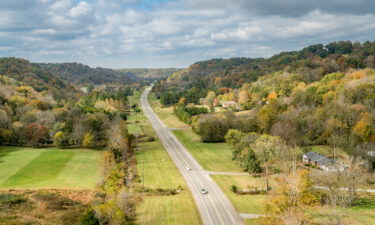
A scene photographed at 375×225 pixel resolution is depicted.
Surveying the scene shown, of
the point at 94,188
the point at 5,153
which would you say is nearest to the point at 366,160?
the point at 94,188

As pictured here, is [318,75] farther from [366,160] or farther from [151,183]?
[151,183]

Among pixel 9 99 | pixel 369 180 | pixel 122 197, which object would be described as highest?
pixel 9 99

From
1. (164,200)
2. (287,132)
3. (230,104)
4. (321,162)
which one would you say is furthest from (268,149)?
(230,104)

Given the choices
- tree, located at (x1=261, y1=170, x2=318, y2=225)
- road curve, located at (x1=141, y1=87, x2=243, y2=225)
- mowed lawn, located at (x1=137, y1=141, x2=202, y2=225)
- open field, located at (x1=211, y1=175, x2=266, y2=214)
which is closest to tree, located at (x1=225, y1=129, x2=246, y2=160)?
road curve, located at (x1=141, y1=87, x2=243, y2=225)

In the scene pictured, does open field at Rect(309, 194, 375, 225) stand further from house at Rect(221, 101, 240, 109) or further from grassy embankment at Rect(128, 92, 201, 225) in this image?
house at Rect(221, 101, 240, 109)

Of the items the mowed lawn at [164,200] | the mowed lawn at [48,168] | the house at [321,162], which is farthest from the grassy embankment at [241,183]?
the mowed lawn at [48,168]
